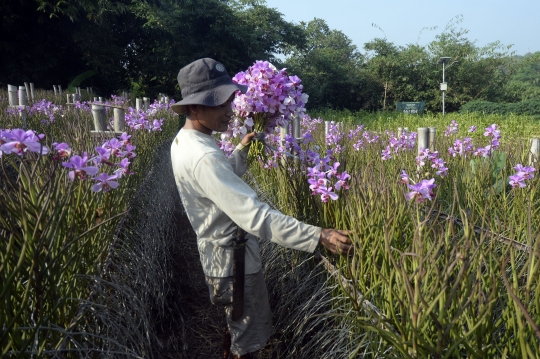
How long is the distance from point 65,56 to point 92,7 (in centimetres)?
335

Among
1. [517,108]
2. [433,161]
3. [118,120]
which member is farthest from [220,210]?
[517,108]

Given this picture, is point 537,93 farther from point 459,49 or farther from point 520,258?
point 520,258

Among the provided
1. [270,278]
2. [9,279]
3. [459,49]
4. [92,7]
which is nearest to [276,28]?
[92,7]

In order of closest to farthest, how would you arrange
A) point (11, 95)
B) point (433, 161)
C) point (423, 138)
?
point (433, 161)
point (423, 138)
point (11, 95)

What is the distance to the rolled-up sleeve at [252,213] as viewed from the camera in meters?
1.44

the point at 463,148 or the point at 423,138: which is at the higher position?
the point at 423,138

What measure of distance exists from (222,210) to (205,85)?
1.46ft

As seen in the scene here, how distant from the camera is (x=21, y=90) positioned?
18.0 ft

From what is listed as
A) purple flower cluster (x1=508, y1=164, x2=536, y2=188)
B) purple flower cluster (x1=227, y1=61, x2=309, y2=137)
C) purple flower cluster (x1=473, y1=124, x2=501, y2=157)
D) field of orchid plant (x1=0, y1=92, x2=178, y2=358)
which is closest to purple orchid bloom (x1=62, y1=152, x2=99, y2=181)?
field of orchid plant (x1=0, y1=92, x2=178, y2=358)

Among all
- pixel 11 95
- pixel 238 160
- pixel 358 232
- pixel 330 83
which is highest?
pixel 330 83

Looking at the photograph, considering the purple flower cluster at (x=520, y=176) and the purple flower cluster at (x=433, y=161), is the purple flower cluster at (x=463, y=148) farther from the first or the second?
the purple flower cluster at (x=520, y=176)

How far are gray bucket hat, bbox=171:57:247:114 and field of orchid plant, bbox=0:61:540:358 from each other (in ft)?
1.04

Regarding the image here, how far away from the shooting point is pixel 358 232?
5.25 feet

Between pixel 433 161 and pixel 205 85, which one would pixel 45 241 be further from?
pixel 433 161
